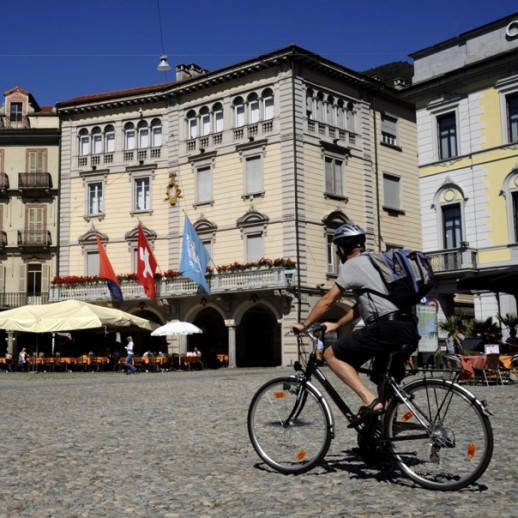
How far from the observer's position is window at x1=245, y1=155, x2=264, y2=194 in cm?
3725

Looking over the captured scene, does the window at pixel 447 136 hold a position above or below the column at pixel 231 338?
above

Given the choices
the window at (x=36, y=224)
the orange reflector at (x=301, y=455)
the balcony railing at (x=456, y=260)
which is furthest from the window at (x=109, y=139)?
the orange reflector at (x=301, y=455)

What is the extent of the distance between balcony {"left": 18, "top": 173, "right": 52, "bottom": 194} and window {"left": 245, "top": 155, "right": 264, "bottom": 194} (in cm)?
1338

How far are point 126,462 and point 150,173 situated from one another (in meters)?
35.5

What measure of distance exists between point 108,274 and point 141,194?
6074 mm

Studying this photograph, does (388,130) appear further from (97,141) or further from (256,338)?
(97,141)

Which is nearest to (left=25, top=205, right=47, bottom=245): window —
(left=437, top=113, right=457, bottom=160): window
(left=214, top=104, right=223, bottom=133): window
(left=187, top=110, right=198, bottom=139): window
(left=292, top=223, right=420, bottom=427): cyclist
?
(left=187, top=110, right=198, bottom=139): window

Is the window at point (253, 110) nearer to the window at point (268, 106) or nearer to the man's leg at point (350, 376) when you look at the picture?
the window at point (268, 106)

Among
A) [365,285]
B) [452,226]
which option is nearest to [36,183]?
[452,226]

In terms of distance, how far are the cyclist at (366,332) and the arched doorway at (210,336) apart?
3414 cm

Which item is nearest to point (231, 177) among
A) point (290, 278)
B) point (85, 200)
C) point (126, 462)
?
point (290, 278)

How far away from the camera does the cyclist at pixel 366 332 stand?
5375mm

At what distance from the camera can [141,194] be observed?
4144 centimetres

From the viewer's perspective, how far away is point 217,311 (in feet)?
130
